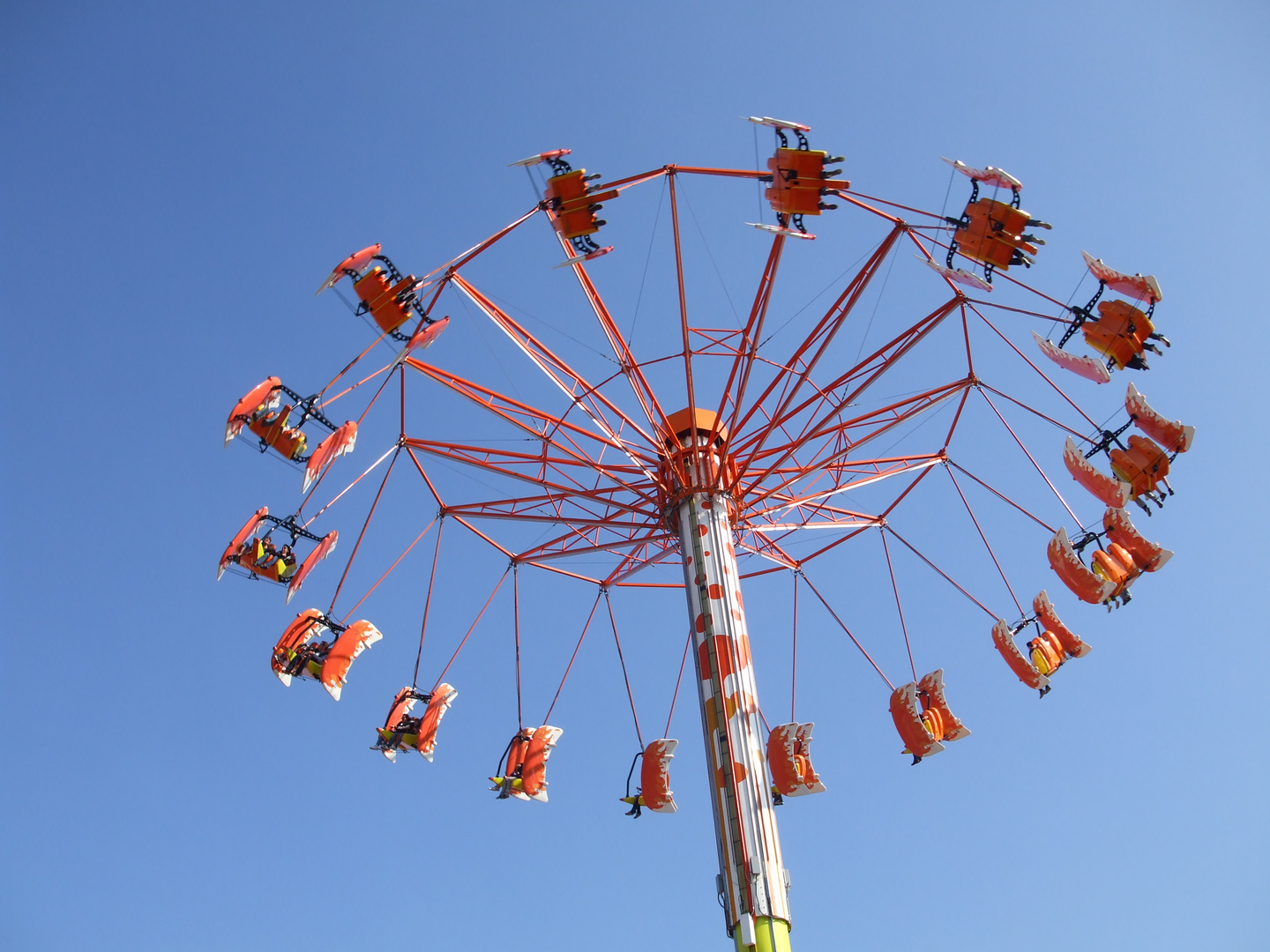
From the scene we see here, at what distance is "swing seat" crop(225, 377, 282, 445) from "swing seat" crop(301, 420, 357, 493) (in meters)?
1.47

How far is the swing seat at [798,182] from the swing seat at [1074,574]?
31.8ft

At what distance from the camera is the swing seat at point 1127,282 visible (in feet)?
68.6

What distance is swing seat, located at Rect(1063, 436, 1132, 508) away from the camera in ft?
73.9

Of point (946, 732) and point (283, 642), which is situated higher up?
point (283, 642)

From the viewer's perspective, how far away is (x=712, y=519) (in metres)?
23.2

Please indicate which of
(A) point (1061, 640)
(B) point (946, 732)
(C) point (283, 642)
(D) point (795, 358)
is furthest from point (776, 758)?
(C) point (283, 642)

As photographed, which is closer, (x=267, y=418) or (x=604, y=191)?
Answer: (x=604, y=191)

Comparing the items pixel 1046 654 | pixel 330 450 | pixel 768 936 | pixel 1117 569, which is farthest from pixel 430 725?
pixel 1117 569

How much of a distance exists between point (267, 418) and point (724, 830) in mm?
12590

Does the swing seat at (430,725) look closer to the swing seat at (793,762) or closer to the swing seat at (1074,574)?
the swing seat at (793,762)

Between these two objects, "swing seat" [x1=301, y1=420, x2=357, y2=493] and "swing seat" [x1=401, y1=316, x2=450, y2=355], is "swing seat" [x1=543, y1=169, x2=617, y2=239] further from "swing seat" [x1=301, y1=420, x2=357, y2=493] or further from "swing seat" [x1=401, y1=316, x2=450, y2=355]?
"swing seat" [x1=301, y1=420, x2=357, y2=493]

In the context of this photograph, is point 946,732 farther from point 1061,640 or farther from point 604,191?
point 604,191

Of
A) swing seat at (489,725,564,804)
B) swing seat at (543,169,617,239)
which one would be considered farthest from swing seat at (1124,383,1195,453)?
swing seat at (489,725,564,804)

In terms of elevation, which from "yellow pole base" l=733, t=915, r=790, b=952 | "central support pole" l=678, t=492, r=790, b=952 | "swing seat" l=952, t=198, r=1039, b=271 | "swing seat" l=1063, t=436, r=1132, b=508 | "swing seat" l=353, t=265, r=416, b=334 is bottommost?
"yellow pole base" l=733, t=915, r=790, b=952
